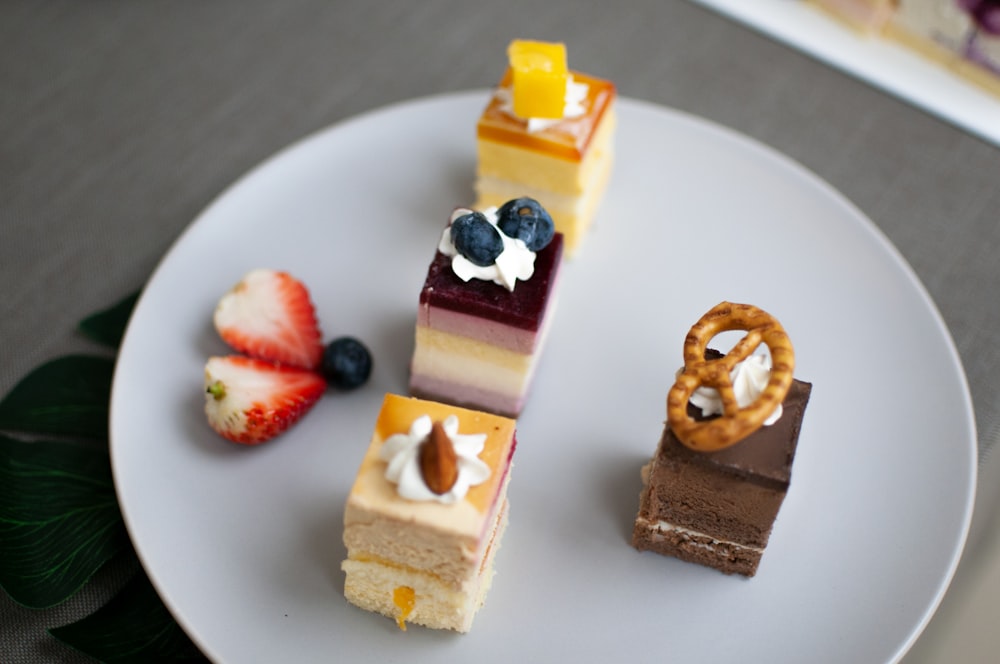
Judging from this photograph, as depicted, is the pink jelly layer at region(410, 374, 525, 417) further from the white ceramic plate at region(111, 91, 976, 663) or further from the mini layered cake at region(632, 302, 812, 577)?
the mini layered cake at region(632, 302, 812, 577)

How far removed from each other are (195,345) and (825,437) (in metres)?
1.74

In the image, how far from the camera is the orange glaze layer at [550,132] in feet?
9.26

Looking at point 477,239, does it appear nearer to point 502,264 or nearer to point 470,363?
point 502,264

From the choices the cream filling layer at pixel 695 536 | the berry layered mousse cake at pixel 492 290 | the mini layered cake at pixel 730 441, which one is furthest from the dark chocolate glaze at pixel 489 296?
the cream filling layer at pixel 695 536

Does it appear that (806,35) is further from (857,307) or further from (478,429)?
(478,429)

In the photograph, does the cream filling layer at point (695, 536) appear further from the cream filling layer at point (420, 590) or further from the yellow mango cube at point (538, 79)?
the yellow mango cube at point (538, 79)

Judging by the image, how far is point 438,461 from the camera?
1988mm

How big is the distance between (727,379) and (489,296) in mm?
639

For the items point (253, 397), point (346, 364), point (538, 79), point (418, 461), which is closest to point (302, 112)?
point (538, 79)

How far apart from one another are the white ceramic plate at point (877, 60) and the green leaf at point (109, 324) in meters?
2.49

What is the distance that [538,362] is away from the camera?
9.21 feet

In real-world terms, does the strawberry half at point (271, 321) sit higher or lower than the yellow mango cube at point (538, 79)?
lower

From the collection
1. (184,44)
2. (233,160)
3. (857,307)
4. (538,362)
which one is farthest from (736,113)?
(184,44)

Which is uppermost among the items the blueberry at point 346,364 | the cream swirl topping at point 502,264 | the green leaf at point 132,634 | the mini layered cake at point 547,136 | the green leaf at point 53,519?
the mini layered cake at point 547,136
